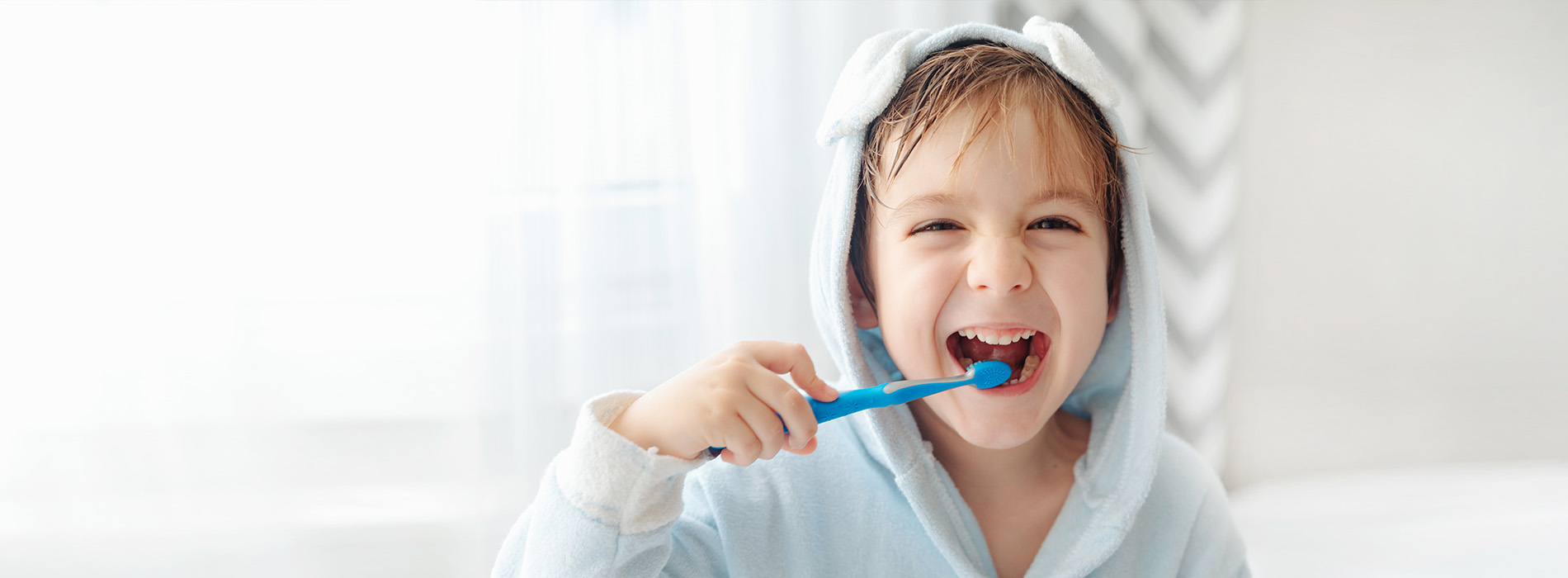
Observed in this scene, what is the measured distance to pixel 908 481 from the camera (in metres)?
0.69

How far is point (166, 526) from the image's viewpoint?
789 mm

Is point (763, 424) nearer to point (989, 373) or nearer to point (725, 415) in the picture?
point (725, 415)

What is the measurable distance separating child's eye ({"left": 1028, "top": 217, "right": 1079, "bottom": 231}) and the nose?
37 millimetres

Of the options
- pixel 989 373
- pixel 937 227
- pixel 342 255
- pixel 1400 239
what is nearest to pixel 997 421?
pixel 989 373

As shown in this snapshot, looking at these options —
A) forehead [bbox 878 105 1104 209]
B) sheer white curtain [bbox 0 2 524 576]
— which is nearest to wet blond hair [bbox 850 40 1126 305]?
forehead [bbox 878 105 1104 209]

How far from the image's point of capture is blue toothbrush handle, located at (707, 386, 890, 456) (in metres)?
0.57

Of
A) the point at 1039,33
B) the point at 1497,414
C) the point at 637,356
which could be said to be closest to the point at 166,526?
the point at 637,356

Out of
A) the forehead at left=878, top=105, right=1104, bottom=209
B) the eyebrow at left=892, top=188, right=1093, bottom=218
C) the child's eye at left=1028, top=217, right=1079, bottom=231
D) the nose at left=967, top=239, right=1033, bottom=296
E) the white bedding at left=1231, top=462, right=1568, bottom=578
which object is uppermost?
the forehead at left=878, top=105, right=1104, bottom=209

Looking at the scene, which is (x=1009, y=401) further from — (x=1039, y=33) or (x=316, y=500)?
(x=316, y=500)

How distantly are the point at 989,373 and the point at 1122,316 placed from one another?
21 centimetres

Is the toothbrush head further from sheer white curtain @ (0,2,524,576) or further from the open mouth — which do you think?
sheer white curtain @ (0,2,524,576)

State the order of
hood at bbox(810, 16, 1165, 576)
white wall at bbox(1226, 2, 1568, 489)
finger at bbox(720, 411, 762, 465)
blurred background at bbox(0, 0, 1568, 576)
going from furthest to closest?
white wall at bbox(1226, 2, 1568, 489), blurred background at bbox(0, 0, 1568, 576), hood at bbox(810, 16, 1165, 576), finger at bbox(720, 411, 762, 465)

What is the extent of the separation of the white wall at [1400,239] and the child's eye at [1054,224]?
597 mm

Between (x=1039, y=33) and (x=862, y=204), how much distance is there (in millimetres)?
185
